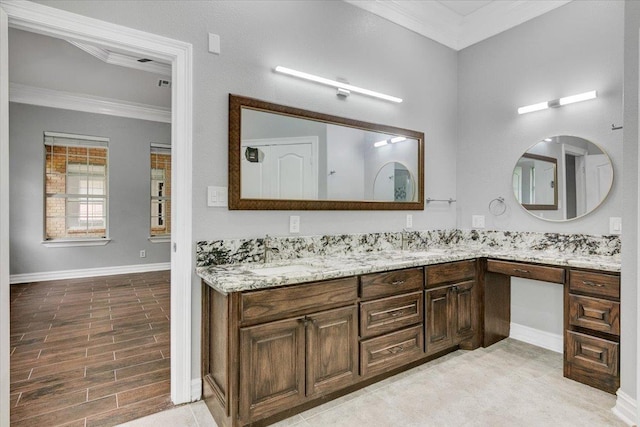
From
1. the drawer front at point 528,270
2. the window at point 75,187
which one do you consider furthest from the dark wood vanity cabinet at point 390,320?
the window at point 75,187

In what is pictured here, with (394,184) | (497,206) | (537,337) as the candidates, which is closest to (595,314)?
(537,337)

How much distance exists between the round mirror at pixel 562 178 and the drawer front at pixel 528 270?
656 millimetres

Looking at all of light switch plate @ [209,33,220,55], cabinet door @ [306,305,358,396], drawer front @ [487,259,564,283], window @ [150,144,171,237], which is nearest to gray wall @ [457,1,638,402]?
drawer front @ [487,259,564,283]

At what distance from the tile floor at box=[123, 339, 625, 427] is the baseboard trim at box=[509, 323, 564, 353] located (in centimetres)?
32

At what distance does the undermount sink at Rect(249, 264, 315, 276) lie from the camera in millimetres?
2070

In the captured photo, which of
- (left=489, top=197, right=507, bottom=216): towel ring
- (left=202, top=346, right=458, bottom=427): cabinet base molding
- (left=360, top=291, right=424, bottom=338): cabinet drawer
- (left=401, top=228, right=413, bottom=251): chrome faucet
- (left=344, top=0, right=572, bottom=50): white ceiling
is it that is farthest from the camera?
(left=489, top=197, right=507, bottom=216): towel ring

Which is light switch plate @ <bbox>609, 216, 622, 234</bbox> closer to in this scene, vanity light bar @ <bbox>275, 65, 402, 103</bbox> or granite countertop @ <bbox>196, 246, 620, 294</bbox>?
granite countertop @ <bbox>196, 246, 620, 294</bbox>

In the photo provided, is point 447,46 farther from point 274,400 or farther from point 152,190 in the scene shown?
point 152,190

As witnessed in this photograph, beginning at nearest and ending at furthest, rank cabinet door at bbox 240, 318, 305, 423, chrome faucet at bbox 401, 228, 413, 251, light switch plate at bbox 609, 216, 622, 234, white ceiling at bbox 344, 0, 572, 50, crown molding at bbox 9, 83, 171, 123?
cabinet door at bbox 240, 318, 305, 423 → light switch plate at bbox 609, 216, 622, 234 → white ceiling at bbox 344, 0, 572, 50 → chrome faucet at bbox 401, 228, 413, 251 → crown molding at bbox 9, 83, 171, 123

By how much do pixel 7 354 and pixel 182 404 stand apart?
96 cm

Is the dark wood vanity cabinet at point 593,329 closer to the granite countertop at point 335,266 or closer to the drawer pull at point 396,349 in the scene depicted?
the granite countertop at point 335,266

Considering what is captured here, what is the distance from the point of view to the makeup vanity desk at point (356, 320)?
1758 mm

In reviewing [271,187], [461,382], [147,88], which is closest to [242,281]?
[271,187]

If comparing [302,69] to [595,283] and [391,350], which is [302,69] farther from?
[595,283]
